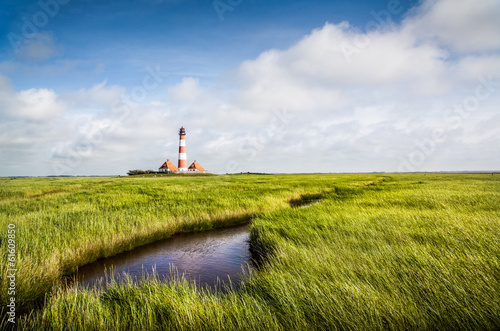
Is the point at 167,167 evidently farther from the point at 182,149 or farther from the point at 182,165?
the point at 182,149

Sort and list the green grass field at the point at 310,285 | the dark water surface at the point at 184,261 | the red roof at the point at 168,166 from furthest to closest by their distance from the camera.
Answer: the red roof at the point at 168,166
the dark water surface at the point at 184,261
the green grass field at the point at 310,285

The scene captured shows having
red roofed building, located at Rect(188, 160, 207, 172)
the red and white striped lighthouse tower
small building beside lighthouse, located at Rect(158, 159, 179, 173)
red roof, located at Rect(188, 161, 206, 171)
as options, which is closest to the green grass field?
the red and white striped lighthouse tower

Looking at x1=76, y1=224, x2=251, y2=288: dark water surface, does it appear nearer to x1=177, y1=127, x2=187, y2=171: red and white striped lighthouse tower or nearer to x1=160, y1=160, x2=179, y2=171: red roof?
x1=177, y1=127, x2=187, y2=171: red and white striped lighthouse tower

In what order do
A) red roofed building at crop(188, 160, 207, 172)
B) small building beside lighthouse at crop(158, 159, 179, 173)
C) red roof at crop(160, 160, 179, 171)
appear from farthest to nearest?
red roofed building at crop(188, 160, 207, 172)
red roof at crop(160, 160, 179, 171)
small building beside lighthouse at crop(158, 159, 179, 173)

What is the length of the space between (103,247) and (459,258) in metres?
9.44

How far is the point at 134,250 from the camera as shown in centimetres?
837

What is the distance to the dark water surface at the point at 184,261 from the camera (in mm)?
6172

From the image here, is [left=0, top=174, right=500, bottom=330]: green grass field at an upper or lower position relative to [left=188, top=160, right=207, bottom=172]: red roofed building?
lower

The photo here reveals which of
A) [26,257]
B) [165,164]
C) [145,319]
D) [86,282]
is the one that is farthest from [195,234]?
[165,164]

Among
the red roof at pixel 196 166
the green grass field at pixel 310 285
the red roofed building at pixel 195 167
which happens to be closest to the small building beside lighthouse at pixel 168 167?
the red roofed building at pixel 195 167

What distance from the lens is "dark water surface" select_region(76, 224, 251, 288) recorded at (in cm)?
617

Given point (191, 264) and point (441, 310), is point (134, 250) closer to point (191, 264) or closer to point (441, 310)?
point (191, 264)

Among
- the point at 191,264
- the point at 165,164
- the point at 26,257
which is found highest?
the point at 165,164

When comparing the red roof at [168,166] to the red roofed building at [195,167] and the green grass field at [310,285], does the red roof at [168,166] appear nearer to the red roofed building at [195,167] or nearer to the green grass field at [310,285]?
the red roofed building at [195,167]
